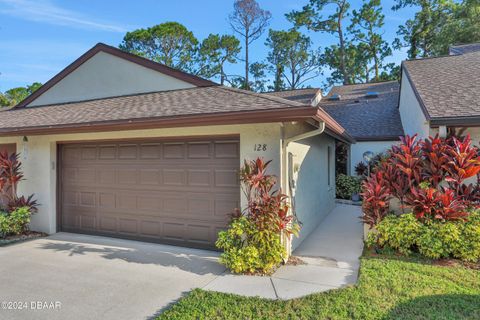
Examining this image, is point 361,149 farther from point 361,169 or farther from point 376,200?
point 376,200

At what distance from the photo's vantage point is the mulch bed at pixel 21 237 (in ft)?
22.8

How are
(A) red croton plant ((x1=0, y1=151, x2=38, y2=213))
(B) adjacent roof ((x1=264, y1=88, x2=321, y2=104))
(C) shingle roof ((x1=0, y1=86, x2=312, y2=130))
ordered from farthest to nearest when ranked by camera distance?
(B) adjacent roof ((x1=264, y1=88, x2=321, y2=104)) < (A) red croton plant ((x1=0, y1=151, x2=38, y2=213)) < (C) shingle roof ((x1=0, y1=86, x2=312, y2=130))

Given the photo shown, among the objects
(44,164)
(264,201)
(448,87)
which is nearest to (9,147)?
(44,164)

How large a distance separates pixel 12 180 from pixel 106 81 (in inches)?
141

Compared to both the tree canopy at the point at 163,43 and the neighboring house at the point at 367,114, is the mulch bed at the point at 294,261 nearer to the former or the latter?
the neighboring house at the point at 367,114

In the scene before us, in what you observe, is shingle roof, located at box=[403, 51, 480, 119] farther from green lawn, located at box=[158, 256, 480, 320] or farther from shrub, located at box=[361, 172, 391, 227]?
green lawn, located at box=[158, 256, 480, 320]

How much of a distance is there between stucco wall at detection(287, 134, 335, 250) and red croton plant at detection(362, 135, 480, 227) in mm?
1333

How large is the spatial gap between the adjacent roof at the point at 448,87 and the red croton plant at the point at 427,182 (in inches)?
24.6

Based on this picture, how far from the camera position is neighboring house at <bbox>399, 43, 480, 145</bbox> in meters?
6.39

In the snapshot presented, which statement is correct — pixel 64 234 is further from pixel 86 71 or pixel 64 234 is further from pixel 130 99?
pixel 86 71

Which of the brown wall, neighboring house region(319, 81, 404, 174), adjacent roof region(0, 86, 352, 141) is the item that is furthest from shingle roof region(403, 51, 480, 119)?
the brown wall

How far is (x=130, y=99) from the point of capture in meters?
A: 8.12

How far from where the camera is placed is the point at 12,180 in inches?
299

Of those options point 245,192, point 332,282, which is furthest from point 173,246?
point 332,282
